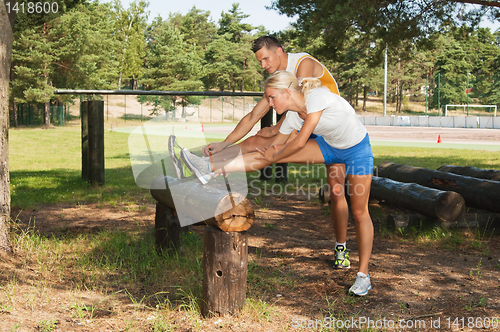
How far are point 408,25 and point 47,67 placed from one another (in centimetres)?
3090

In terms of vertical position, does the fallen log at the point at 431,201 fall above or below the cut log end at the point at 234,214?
below

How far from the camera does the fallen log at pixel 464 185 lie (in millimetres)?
4895

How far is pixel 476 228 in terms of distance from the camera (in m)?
4.89

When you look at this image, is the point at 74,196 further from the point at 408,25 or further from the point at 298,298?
the point at 408,25

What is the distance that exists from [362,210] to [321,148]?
0.59 metres

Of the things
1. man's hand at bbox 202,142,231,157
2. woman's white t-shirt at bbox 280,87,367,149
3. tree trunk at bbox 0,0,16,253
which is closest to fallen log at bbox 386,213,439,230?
woman's white t-shirt at bbox 280,87,367,149

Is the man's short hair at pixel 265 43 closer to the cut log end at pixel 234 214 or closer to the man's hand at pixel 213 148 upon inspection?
the man's hand at pixel 213 148

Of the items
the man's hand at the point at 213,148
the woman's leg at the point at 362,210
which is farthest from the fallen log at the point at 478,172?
the man's hand at the point at 213,148

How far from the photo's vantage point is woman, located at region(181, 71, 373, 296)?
3.26m

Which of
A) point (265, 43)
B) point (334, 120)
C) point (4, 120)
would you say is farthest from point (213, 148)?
point (4, 120)

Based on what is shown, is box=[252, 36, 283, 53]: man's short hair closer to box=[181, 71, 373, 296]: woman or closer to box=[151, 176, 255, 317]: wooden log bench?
box=[181, 71, 373, 296]: woman

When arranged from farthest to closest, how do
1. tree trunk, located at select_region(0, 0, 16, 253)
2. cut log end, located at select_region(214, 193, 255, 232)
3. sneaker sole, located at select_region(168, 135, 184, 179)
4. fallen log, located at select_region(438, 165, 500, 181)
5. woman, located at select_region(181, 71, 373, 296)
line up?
1. fallen log, located at select_region(438, 165, 500, 181)
2. tree trunk, located at select_region(0, 0, 16, 253)
3. sneaker sole, located at select_region(168, 135, 184, 179)
4. woman, located at select_region(181, 71, 373, 296)
5. cut log end, located at select_region(214, 193, 255, 232)

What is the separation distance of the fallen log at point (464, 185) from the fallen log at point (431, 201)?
0.35m

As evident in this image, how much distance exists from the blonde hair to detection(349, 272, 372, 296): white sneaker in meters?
1.48
